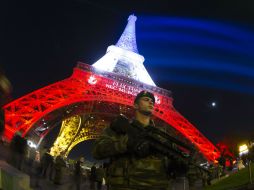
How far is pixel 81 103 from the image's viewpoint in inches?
1238

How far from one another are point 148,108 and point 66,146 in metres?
36.2

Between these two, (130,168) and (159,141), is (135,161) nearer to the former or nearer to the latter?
(130,168)

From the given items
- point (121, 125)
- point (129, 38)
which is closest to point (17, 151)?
point (121, 125)

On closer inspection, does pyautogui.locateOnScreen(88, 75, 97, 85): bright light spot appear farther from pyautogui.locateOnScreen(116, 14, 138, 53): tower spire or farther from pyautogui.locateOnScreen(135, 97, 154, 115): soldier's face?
pyautogui.locateOnScreen(135, 97, 154, 115): soldier's face

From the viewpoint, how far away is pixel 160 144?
2.67 m

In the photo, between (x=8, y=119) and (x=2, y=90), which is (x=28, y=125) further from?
(x=2, y=90)

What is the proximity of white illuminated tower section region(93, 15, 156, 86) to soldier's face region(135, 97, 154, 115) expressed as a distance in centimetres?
3670

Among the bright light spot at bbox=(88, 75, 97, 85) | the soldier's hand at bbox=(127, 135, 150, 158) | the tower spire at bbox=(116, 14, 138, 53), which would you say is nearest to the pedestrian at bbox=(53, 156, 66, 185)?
the soldier's hand at bbox=(127, 135, 150, 158)

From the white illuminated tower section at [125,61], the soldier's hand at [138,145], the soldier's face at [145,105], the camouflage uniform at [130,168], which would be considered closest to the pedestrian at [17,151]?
the soldier's face at [145,105]

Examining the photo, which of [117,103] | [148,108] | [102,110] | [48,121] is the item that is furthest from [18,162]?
[102,110]

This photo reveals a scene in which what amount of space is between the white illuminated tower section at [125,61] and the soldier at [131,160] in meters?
37.0

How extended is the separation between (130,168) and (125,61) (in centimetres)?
4064

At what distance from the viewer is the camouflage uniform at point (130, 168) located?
2639 mm

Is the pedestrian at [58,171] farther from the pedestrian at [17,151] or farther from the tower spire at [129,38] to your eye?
the tower spire at [129,38]
